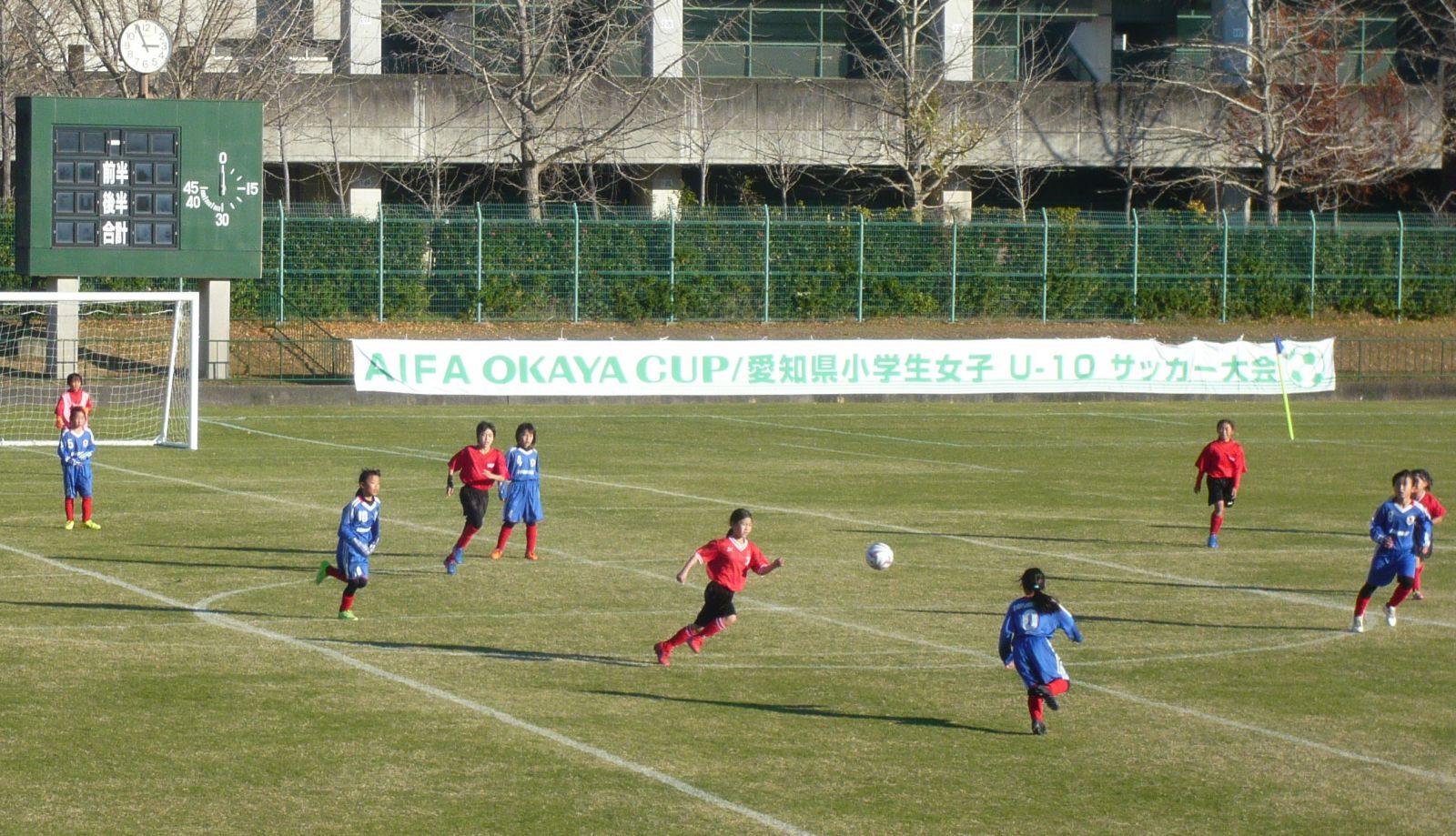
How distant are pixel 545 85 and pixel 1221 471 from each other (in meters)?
34.8

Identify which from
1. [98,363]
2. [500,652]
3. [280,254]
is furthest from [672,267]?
[500,652]

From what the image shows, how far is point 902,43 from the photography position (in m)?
54.6

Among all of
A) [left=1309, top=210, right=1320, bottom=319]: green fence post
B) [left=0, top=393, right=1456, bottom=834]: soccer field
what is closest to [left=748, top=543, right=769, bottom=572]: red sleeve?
[left=0, top=393, right=1456, bottom=834]: soccer field

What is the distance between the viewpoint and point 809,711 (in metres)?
12.2

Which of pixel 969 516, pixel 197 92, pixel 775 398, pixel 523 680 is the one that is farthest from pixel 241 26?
pixel 523 680

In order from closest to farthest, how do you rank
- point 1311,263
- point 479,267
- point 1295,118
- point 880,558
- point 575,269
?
point 880,558 < point 479,267 < point 575,269 < point 1311,263 < point 1295,118

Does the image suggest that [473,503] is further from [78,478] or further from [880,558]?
[880,558]

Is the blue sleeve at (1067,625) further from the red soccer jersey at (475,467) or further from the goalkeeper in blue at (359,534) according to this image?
the red soccer jersey at (475,467)

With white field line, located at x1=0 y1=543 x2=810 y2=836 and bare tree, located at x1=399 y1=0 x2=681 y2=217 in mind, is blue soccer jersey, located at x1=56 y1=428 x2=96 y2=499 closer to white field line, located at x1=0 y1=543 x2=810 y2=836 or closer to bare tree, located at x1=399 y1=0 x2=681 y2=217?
white field line, located at x1=0 y1=543 x2=810 y2=836

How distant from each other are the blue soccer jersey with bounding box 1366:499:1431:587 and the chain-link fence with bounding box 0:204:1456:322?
33.1 m

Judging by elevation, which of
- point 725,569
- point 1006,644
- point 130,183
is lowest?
point 1006,644

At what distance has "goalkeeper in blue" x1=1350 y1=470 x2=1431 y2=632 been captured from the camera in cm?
1503

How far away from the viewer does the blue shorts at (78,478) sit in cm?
2036

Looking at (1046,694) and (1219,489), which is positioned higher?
(1219,489)
